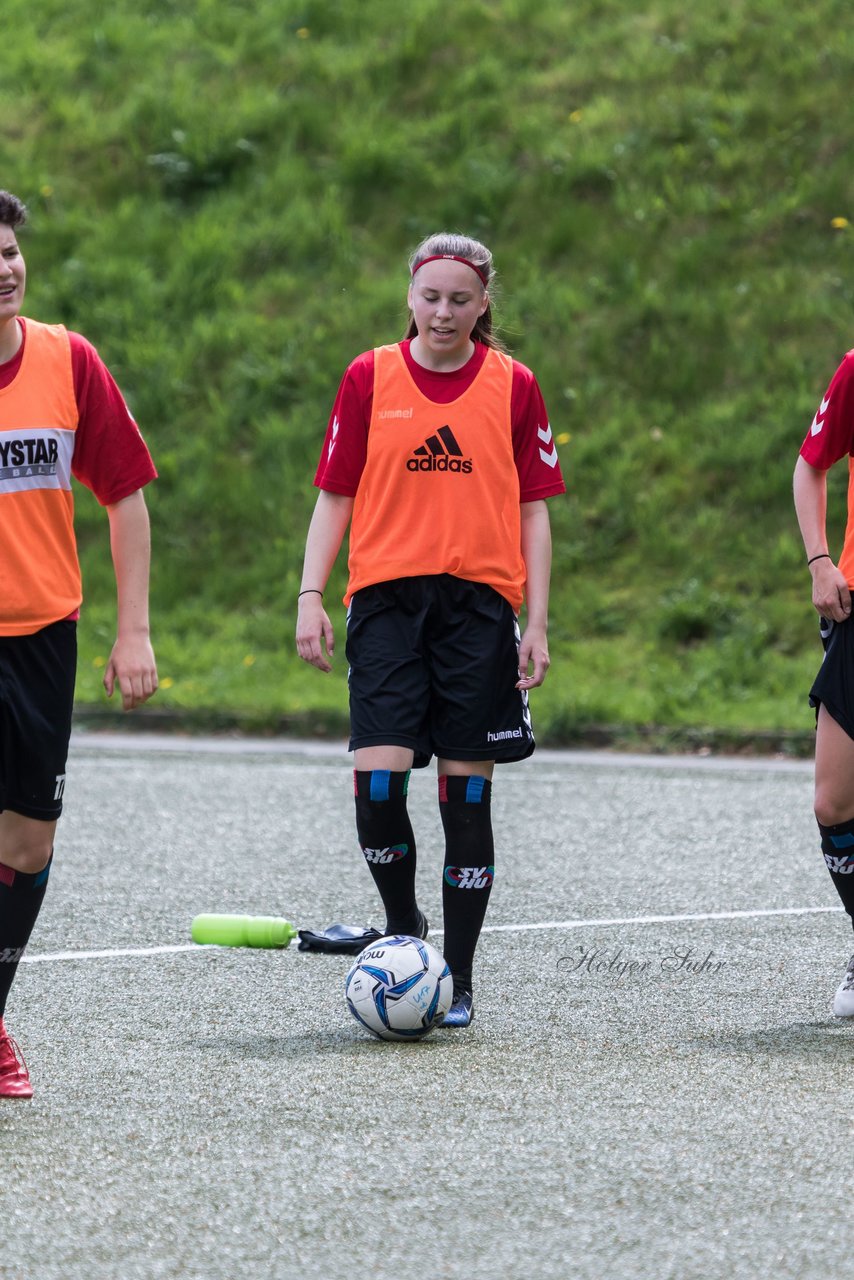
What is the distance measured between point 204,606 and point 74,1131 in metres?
12.1

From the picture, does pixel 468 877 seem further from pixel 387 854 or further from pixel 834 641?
pixel 834 641

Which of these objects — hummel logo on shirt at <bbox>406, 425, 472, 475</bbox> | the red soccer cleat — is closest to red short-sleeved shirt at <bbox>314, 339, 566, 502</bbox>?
hummel logo on shirt at <bbox>406, 425, 472, 475</bbox>

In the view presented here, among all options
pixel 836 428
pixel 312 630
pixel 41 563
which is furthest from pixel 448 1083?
pixel 836 428

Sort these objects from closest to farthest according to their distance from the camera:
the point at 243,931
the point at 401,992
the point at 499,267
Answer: the point at 401,992 < the point at 243,931 < the point at 499,267

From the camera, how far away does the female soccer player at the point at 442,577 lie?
189 inches

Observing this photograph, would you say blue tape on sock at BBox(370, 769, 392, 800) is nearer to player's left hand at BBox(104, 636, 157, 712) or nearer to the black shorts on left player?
player's left hand at BBox(104, 636, 157, 712)

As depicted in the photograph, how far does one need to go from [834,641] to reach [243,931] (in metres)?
2.05

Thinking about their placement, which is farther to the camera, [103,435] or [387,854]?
[387,854]

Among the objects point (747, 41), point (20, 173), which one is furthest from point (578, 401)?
point (20, 173)

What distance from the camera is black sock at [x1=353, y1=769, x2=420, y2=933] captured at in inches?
188

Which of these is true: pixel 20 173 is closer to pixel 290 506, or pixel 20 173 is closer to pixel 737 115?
pixel 290 506

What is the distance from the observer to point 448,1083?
4.15 metres

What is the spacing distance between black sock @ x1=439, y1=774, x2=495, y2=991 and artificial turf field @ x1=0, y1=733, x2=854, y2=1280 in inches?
9.4

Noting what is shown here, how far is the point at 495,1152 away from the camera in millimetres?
3600
